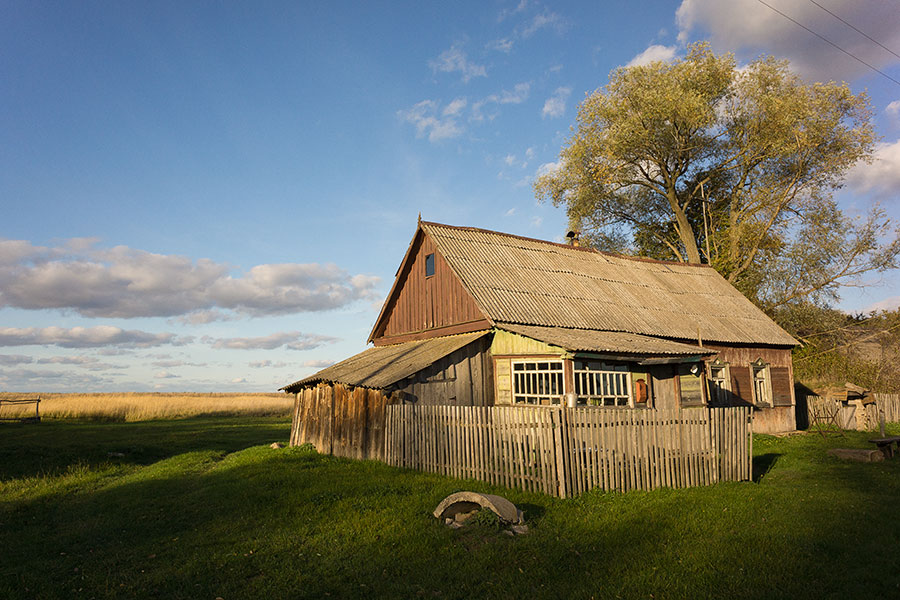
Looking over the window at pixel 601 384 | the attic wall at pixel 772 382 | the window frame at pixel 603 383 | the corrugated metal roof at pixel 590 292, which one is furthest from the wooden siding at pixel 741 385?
the window at pixel 601 384

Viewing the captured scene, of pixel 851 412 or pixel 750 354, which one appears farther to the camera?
pixel 851 412

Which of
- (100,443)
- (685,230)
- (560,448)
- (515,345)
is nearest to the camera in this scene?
(560,448)

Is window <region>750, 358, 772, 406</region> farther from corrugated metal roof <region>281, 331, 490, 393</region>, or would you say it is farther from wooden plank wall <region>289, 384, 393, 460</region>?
wooden plank wall <region>289, 384, 393, 460</region>

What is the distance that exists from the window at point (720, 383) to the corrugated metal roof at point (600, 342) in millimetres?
5574

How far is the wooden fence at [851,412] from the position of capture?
86.8ft

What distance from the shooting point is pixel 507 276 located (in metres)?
22.4

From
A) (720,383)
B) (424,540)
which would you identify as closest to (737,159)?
(720,383)

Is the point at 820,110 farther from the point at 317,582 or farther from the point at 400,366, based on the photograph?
the point at 317,582

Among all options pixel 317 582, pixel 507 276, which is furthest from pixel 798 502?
pixel 507 276

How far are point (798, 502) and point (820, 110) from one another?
32.4 m

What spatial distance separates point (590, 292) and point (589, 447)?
1326 cm

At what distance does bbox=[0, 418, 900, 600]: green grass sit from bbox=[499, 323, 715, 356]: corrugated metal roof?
4.67 meters

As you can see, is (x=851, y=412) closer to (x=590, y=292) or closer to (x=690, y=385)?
(x=690, y=385)

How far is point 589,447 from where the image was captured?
11.1m
